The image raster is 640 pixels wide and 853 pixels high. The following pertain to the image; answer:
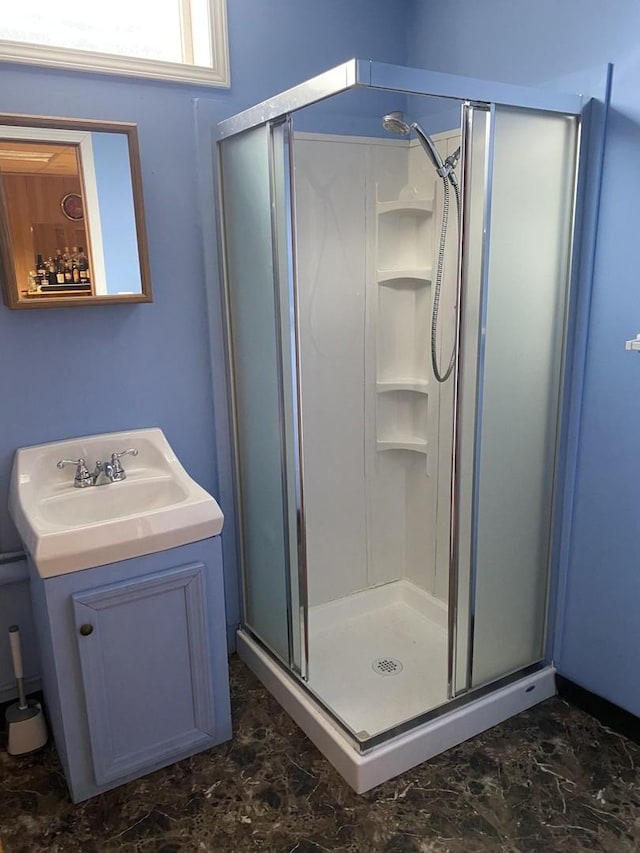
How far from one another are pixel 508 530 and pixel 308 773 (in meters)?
0.97

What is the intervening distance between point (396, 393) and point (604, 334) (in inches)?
37.7

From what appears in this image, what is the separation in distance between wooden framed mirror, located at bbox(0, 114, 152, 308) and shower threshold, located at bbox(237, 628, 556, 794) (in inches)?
55.8

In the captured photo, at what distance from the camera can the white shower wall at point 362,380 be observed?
8.14ft

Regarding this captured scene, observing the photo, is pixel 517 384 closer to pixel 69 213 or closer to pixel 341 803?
pixel 341 803

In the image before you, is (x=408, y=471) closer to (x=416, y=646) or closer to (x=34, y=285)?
(x=416, y=646)

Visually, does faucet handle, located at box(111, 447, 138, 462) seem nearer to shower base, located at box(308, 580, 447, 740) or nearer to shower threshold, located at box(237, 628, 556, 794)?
shower threshold, located at box(237, 628, 556, 794)

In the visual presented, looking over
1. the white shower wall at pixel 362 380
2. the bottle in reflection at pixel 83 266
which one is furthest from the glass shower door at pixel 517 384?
the bottle in reflection at pixel 83 266

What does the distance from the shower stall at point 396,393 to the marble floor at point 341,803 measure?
0.10 metres

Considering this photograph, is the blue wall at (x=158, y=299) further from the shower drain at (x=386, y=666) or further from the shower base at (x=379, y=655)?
the shower drain at (x=386, y=666)

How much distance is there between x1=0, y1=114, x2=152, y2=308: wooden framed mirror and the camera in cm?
193

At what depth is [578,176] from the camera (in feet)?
6.44

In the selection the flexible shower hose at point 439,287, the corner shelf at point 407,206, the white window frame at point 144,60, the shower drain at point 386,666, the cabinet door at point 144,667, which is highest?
the white window frame at point 144,60

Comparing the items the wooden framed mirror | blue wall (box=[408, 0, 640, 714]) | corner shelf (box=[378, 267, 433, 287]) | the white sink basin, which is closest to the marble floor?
blue wall (box=[408, 0, 640, 714])

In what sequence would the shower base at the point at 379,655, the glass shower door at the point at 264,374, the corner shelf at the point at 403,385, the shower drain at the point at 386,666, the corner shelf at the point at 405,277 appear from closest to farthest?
the glass shower door at the point at 264,374
the shower base at the point at 379,655
the shower drain at the point at 386,666
the corner shelf at the point at 405,277
the corner shelf at the point at 403,385
